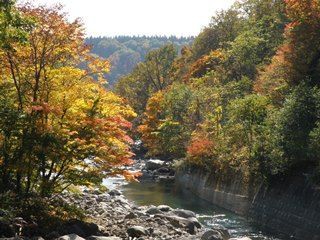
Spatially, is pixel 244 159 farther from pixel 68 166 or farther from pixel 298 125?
pixel 68 166

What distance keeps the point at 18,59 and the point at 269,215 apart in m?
16.2

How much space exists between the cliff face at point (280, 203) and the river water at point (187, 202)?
31.5 inches

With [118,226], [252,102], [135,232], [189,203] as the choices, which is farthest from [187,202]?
[135,232]

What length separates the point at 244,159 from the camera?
1193 inches

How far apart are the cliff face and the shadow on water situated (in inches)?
32.3

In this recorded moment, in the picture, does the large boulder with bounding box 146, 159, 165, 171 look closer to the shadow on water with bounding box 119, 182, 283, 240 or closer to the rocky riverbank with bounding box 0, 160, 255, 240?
the shadow on water with bounding box 119, 182, 283, 240

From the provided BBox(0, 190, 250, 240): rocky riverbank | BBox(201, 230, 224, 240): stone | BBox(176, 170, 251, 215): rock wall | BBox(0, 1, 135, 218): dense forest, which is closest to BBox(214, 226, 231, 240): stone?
BBox(0, 190, 250, 240): rocky riverbank

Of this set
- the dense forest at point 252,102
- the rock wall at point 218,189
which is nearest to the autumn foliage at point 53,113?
the dense forest at point 252,102

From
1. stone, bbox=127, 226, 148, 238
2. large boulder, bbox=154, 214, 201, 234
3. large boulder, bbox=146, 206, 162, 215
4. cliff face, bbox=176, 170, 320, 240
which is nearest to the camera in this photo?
stone, bbox=127, 226, 148, 238

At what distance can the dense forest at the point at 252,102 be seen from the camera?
2456 centimetres

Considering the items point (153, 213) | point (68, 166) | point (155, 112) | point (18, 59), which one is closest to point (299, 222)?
point (153, 213)

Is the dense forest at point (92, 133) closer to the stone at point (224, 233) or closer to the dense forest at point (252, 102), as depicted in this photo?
the dense forest at point (252, 102)

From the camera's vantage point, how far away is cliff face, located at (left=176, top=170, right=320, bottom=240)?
2203 centimetres

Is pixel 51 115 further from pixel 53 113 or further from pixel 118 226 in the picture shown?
pixel 118 226
